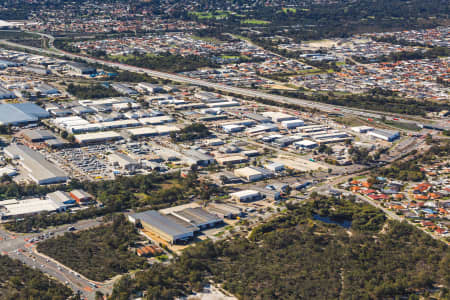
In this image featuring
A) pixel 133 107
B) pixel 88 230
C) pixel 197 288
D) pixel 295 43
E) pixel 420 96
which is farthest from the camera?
pixel 295 43

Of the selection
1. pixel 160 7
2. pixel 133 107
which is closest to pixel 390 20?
pixel 160 7

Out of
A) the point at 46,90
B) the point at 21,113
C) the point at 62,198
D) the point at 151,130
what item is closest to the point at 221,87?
the point at 46,90

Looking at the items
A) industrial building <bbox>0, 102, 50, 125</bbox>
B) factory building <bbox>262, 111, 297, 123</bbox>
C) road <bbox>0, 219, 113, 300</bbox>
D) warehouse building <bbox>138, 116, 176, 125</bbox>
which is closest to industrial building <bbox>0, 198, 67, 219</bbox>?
road <bbox>0, 219, 113, 300</bbox>

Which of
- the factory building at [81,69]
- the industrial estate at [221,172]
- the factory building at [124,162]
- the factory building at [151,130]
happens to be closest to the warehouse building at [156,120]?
the industrial estate at [221,172]

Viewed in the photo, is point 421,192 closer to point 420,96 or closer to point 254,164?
point 254,164

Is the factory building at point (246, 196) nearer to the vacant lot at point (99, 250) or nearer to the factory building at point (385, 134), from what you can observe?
the vacant lot at point (99, 250)
